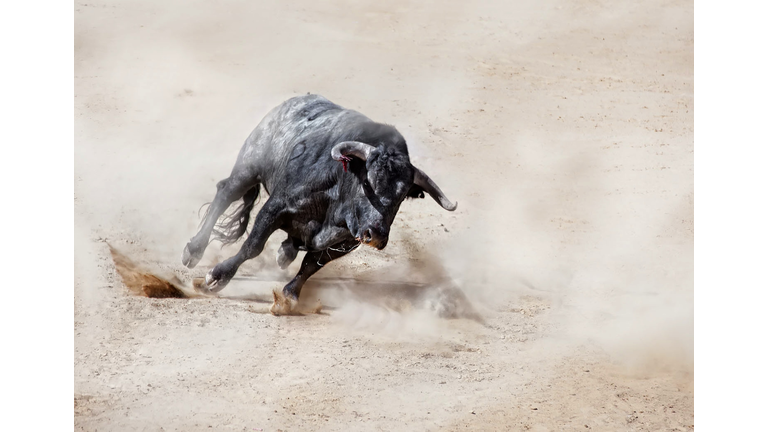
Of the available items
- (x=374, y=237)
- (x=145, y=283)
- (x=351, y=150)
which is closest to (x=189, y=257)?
(x=145, y=283)

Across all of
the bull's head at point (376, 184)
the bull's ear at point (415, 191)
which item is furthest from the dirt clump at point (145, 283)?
the bull's ear at point (415, 191)

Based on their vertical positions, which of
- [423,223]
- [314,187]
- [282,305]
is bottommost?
[282,305]

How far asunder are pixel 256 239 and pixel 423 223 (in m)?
4.21

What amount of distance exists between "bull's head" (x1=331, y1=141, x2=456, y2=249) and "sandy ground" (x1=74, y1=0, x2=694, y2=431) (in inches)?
54.6

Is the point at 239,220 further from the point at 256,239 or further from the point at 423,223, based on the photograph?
the point at 423,223

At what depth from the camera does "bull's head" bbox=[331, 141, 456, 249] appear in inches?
329

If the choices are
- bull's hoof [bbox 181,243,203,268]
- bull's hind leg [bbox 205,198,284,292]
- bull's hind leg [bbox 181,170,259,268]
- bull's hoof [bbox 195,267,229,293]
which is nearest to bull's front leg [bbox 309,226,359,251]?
bull's hind leg [bbox 205,198,284,292]

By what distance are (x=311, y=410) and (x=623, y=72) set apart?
13.5 m

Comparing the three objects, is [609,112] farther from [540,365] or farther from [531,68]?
[540,365]

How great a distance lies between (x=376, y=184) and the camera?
8.45m

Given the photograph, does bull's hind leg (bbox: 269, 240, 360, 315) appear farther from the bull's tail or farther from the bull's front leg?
the bull's tail

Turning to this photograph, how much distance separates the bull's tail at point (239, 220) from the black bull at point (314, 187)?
0.5 inches

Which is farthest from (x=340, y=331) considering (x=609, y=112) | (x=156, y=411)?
(x=609, y=112)

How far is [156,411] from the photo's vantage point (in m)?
7.60
